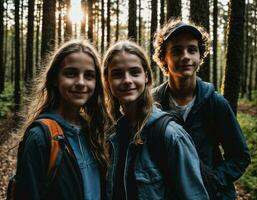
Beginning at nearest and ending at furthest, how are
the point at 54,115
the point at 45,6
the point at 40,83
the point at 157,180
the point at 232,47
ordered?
the point at 157,180
the point at 54,115
the point at 40,83
the point at 232,47
the point at 45,6

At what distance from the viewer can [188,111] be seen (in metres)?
3.24

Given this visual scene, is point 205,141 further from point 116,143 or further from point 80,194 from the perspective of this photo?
point 80,194

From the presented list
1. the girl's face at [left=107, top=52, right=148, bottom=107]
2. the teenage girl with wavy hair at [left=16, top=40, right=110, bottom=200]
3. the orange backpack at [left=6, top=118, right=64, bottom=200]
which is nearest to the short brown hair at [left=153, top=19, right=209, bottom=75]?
the girl's face at [left=107, top=52, right=148, bottom=107]

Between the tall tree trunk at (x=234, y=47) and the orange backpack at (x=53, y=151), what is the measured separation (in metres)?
3.77

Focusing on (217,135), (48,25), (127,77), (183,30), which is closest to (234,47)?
(183,30)

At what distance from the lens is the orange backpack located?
2.38 meters

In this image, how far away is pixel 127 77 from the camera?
2.84m

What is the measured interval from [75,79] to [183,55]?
3.78 feet

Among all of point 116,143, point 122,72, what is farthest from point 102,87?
point 116,143

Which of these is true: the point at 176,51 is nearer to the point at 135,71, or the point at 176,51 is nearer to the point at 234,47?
the point at 135,71

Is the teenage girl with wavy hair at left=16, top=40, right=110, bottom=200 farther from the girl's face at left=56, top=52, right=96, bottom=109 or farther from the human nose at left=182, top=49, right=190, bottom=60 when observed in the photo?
the human nose at left=182, top=49, right=190, bottom=60

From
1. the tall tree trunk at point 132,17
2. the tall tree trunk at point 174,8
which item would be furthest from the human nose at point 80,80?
the tall tree trunk at point 132,17

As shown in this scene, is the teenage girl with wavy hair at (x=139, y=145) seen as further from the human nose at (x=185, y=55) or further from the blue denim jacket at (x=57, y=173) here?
the human nose at (x=185, y=55)

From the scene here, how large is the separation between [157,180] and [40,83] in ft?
4.67
